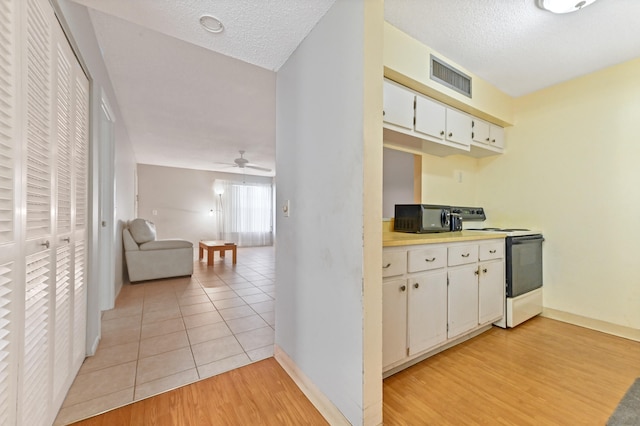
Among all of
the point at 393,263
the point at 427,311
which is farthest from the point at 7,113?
the point at 427,311

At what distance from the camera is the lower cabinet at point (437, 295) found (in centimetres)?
157

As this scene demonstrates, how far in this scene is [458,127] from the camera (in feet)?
7.84

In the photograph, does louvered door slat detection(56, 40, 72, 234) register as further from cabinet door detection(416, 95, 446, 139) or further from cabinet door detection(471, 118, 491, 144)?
cabinet door detection(471, 118, 491, 144)

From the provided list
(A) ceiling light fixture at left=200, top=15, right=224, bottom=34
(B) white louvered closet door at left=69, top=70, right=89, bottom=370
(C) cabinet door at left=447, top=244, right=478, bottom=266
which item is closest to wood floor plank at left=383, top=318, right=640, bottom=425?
(C) cabinet door at left=447, top=244, right=478, bottom=266

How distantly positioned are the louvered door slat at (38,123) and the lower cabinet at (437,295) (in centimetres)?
163

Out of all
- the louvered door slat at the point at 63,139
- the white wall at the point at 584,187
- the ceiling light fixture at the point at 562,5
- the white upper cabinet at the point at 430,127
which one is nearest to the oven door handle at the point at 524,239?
the white wall at the point at 584,187

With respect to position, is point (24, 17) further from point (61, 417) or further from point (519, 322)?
point (519, 322)

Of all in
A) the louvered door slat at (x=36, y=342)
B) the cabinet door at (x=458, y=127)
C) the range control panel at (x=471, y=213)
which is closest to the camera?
the louvered door slat at (x=36, y=342)

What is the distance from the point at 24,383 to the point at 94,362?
105cm

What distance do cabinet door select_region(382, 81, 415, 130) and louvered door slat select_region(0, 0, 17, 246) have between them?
5.81 ft

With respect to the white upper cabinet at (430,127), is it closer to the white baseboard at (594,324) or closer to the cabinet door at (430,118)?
the cabinet door at (430,118)

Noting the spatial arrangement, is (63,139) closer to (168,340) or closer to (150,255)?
(168,340)

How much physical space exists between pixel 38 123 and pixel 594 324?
4129 millimetres

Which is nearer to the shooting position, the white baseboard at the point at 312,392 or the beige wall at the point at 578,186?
the white baseboard at the point at 312,392
